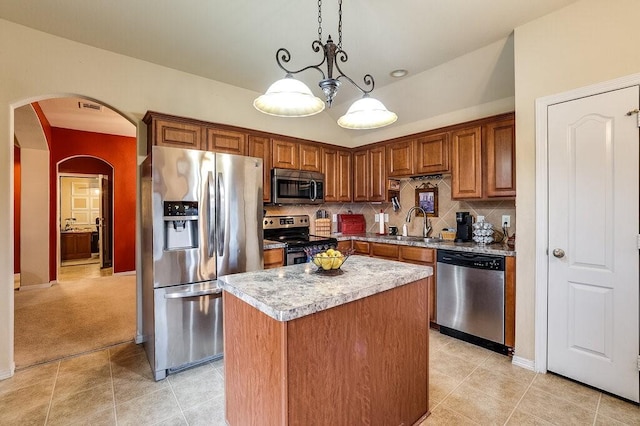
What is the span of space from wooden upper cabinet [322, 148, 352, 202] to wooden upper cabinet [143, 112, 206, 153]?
181cm

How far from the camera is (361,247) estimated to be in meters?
4.13

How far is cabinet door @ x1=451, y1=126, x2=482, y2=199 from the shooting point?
3236mm

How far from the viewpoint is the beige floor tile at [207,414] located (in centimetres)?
192

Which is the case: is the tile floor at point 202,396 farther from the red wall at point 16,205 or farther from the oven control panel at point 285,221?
the red wall at point 16,205

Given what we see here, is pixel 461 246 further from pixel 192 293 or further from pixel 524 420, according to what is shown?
pixel 192 293

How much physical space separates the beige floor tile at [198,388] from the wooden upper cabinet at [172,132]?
210cm

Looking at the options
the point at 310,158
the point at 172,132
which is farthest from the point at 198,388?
the point at 310,158

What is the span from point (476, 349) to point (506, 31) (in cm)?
291

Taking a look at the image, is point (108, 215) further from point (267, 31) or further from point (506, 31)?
point (506, 31)

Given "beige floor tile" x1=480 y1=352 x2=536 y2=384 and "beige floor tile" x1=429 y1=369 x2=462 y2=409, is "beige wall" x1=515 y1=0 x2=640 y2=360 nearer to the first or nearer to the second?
→ "beige floor tile" x1=480 y1=352 x2=536 y2=384

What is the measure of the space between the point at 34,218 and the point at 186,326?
14.9 ft

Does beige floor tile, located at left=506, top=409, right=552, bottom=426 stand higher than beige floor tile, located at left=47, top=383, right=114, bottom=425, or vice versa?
beige floor tile, located at left=506, top=409, right=552, bottom=426

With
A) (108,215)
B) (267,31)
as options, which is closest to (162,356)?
(267,31)

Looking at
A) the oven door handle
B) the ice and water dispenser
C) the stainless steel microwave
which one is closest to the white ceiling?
the stainless steel microwave
